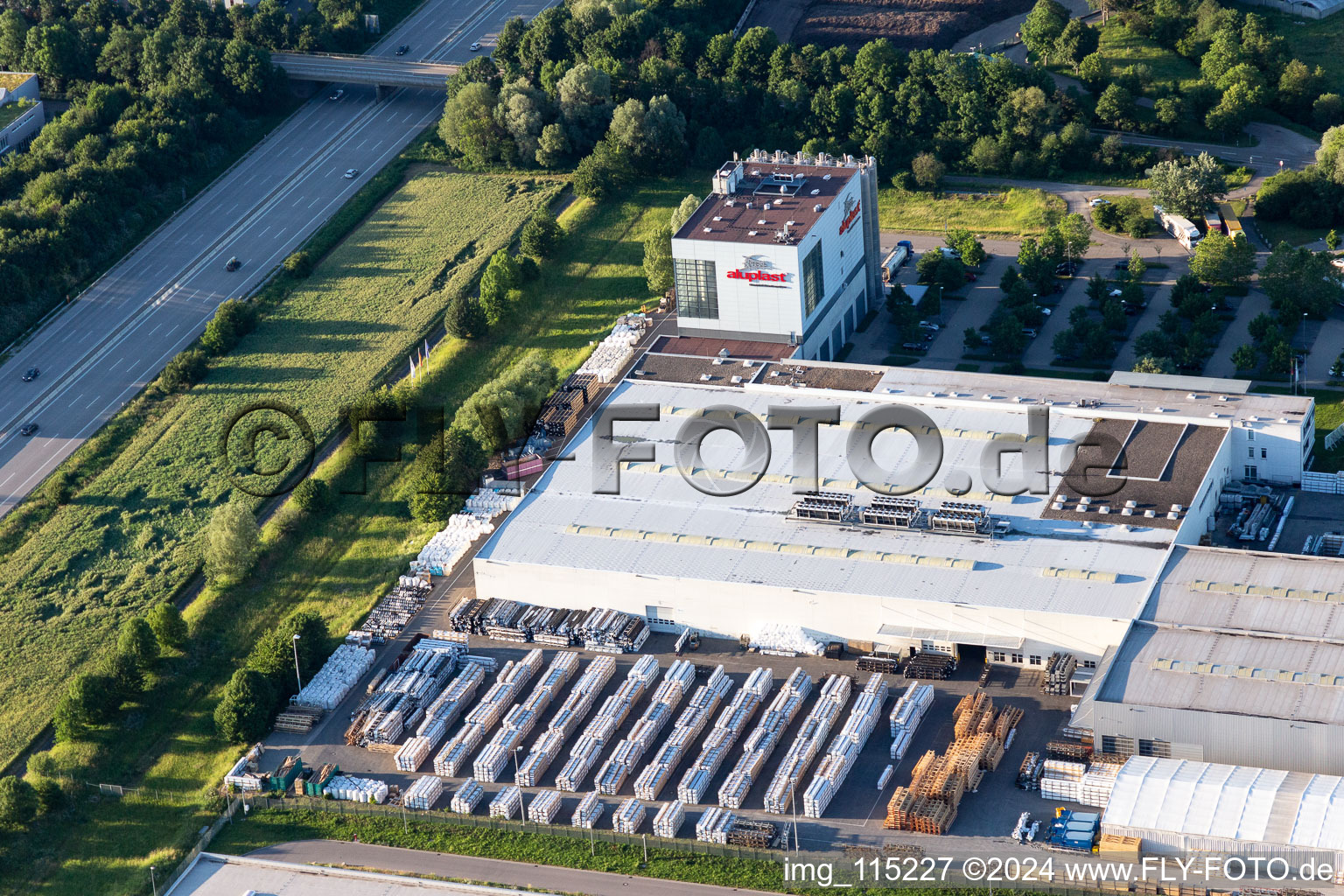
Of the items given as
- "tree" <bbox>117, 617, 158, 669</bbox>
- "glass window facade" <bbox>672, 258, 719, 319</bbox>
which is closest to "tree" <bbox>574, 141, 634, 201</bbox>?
"glass window facade" <bbox>672, 258, 719, 319</bbox>

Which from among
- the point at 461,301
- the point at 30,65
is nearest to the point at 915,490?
the point at 461,301

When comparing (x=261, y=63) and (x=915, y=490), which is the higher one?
(x=261, y=63)

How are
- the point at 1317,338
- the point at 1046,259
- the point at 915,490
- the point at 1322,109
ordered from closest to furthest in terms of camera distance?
the point at 915,490
the point at 1317,338
the point at 1046,259
the point at 1322,109

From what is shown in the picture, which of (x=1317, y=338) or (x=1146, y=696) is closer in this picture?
(x=1146, y=696)

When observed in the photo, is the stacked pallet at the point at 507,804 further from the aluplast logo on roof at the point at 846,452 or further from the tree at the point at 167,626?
the aluplast logo on roof at the point at 846,452

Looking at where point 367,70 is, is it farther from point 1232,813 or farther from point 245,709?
point 1232,813

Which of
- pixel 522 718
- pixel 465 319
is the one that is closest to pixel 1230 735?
pixel 522 718

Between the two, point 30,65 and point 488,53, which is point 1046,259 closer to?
point 488,53

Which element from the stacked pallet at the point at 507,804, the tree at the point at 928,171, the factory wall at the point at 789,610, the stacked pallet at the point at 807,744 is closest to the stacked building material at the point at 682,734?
the stacked pallet at the point at 807,744
